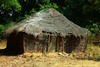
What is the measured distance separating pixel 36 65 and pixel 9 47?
6012 mm

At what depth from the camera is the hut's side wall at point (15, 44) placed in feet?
36.7

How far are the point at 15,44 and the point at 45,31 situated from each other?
3.17 m

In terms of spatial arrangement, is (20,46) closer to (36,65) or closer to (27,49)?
(27,49)

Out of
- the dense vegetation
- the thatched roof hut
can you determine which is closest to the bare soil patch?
the thatched roof hut

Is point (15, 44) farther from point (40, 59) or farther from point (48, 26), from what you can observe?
point (40, 59)

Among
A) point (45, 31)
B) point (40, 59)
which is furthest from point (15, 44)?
point (40, 59)

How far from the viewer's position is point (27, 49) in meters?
10.7

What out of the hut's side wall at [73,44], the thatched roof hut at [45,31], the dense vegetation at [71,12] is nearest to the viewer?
the thatched roof hut at [45,31]

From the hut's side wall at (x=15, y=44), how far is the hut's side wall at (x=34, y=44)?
605 millimetres

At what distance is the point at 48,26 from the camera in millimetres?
11391

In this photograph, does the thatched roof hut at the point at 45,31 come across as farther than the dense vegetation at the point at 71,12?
No

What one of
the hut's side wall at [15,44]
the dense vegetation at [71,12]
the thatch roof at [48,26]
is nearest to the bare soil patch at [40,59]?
the hut's side wall at [15,44]

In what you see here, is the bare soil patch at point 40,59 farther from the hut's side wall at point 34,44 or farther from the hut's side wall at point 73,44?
the hut's side wall at point 73,44

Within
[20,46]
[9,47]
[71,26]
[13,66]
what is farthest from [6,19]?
[13,66]
